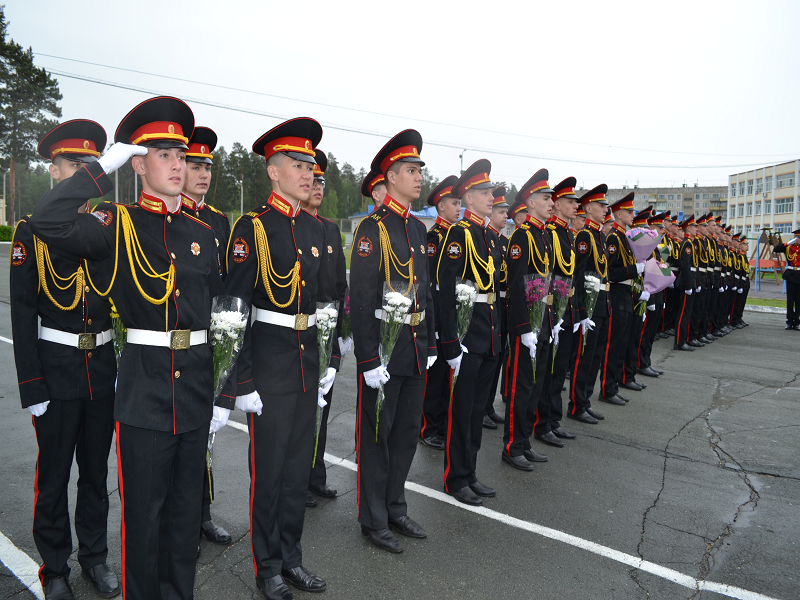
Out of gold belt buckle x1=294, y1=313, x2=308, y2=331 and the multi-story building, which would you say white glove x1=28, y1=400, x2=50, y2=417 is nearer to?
gold belt buckle x1=294, y1=313, x2=308, y2=331

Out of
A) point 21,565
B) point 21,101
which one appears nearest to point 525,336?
point 21,565

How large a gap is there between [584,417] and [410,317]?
3.55m

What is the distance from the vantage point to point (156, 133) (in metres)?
2.60

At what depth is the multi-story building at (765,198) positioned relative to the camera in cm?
7488

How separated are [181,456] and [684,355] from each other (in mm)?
10231

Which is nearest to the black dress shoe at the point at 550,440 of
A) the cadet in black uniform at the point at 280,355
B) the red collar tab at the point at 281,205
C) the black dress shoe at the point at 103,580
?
the cadet in black uniform at the point at 280,355

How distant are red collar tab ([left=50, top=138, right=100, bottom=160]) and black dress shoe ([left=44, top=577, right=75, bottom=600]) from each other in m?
2.30

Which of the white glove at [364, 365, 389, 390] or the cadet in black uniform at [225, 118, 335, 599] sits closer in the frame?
the cadet in black uniform at [225, 118, 335, 599]

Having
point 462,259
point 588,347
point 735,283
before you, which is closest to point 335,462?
point 462,259

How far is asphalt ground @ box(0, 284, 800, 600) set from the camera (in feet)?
10.7

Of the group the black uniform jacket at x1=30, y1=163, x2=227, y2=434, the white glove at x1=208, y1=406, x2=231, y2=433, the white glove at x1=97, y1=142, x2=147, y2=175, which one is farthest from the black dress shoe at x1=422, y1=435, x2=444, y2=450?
the white glove at x1=97, y1=142, x2=147, y2=175

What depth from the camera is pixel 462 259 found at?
4.45 metres

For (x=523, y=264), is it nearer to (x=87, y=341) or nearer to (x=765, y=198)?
(x=87, y=341)

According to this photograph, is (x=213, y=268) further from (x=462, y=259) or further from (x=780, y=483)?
(x=780, y=483)
